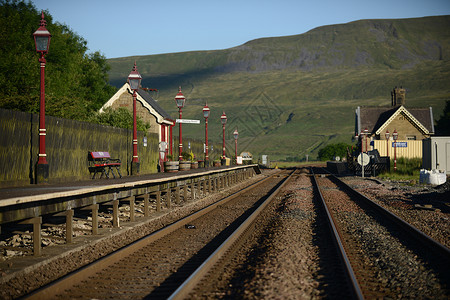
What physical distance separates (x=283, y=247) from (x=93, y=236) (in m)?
4.03

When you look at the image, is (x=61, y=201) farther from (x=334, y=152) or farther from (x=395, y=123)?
(x=334, y=152)

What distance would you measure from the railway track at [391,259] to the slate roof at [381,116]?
57523mm

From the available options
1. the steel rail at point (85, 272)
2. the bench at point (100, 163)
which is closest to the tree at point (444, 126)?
the bench at point (100, 163)

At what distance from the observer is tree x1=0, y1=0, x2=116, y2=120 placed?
33.1 m

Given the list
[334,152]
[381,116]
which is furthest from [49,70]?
[334,152]

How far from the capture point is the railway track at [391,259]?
6.41 metres

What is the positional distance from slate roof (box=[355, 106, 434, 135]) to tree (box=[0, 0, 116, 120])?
3548cm

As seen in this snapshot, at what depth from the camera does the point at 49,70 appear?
175 ft

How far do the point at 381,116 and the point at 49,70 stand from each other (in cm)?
4417

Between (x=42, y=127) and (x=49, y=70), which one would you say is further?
(x=49, y=70)

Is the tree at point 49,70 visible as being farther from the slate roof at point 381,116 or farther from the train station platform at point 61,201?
the slate roof at point 381,116

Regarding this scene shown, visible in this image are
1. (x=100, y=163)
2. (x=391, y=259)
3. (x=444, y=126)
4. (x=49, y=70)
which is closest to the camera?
(x=391, y=259)

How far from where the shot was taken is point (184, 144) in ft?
129

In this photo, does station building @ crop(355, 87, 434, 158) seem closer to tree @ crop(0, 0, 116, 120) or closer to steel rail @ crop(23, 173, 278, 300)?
tree @ crop(0, 0, 116, 120)
